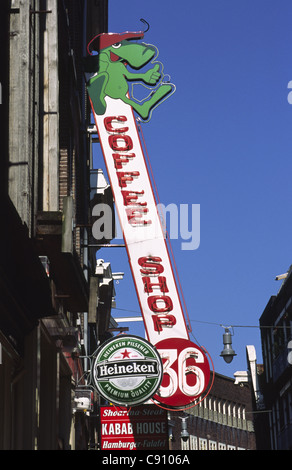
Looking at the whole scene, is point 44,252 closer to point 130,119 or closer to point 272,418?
point 130,119

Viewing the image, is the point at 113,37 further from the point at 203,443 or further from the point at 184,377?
the point at 203,443

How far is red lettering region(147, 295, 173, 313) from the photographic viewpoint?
18.0 meters

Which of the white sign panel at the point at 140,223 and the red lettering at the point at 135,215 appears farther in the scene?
the red lettering at the point at 135,215

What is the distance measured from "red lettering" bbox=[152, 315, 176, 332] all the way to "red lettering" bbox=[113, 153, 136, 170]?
336 centimetres

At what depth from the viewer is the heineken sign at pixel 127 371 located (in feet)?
48.6

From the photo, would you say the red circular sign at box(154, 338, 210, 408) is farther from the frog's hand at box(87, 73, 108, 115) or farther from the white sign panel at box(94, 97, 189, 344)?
the frog's hand at box(87, 73, 108, 115)

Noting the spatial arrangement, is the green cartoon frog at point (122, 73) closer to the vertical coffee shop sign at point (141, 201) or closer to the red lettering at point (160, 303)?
the vertical coffee shop sign at point (141, 201)

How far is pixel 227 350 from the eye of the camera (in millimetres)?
27125

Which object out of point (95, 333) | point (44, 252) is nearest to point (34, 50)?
point (44, 252)

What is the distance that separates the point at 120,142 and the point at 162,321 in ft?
13.3

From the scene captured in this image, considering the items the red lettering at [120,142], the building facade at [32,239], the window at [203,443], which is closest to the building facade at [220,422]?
the window at [203,443]

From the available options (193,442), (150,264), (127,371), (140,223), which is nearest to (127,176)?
(140,223)

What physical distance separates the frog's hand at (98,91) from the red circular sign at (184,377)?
5.69 metres

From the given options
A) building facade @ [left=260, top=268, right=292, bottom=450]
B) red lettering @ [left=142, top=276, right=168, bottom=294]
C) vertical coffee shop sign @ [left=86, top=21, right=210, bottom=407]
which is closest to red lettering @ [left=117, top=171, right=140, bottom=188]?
vertical coffee shop sign @ [left=86, top=21, right=210, bottom=407]
